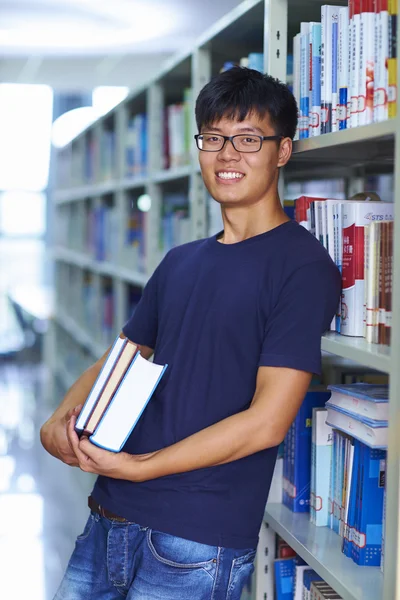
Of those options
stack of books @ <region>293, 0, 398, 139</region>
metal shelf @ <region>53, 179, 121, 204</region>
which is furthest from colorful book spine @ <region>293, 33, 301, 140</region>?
metal shelf @ <region>53, 179, 121, 204</region>

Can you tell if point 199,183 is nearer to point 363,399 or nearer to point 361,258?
point 361,258

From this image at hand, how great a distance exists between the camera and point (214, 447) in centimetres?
134

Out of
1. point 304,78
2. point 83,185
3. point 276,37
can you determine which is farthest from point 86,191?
point 304,78

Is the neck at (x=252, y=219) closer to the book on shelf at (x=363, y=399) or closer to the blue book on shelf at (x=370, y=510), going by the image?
the book on shelf at (x=363, y=399)

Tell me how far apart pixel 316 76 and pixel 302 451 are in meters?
0.82

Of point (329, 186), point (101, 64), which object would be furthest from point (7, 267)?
point (329, 186)

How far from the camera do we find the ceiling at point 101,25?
4.57 meters

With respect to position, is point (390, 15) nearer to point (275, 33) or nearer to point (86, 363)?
point (275, 33)

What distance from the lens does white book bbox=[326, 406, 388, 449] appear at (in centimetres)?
138

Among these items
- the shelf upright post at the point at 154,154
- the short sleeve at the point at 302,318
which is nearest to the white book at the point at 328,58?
the short sleeve at the point at 302,318

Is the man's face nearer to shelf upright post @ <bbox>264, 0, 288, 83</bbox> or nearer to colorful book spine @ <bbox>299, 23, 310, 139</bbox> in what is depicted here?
colorful book spine @ <bbox>299, 23, 310, 139</bbox>

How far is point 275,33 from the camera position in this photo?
69.8 inches

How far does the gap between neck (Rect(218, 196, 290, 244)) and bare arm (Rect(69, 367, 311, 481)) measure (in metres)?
0.33

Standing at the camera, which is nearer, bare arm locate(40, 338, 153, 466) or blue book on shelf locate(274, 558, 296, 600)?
bare arm locate(40, 338, 153, 466)
